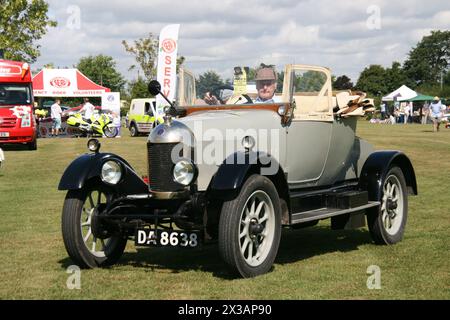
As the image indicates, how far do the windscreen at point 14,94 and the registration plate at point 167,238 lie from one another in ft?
67.9

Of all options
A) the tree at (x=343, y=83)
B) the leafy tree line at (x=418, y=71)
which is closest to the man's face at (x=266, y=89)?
the tree at (x=343, y=83)

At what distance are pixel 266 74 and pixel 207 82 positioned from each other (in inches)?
32.0

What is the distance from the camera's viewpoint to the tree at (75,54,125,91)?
358 feet

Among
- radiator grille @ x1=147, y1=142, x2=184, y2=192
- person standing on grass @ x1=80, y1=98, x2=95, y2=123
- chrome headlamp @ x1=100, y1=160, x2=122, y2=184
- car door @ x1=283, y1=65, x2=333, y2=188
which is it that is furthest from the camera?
person standing on grass @ x1=80, y1=98, x2=95, y2=123

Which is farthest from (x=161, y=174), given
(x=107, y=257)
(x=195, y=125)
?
(x=107, y=257)

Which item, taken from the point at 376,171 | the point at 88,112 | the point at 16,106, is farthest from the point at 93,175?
the point at 88,112

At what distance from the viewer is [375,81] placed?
347 ft

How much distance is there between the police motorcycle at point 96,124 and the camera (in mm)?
35344

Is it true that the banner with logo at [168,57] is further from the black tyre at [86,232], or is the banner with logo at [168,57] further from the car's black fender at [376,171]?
the black tyre at [86,232]

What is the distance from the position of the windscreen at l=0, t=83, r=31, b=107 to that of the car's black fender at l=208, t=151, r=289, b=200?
821 inches

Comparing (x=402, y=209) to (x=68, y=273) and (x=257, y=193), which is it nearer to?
(x=257, y=193)

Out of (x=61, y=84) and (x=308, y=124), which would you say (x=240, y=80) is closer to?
(x=308, y=124)

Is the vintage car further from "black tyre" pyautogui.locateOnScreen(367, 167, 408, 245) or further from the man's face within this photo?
the man's face

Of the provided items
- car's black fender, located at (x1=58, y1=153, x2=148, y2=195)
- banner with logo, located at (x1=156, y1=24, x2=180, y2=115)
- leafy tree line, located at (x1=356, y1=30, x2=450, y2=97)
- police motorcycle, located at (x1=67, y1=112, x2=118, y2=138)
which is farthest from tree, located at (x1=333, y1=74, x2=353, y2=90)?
leafy tree line, located at (x1=356, y1=30, x2=450, y2=97)
